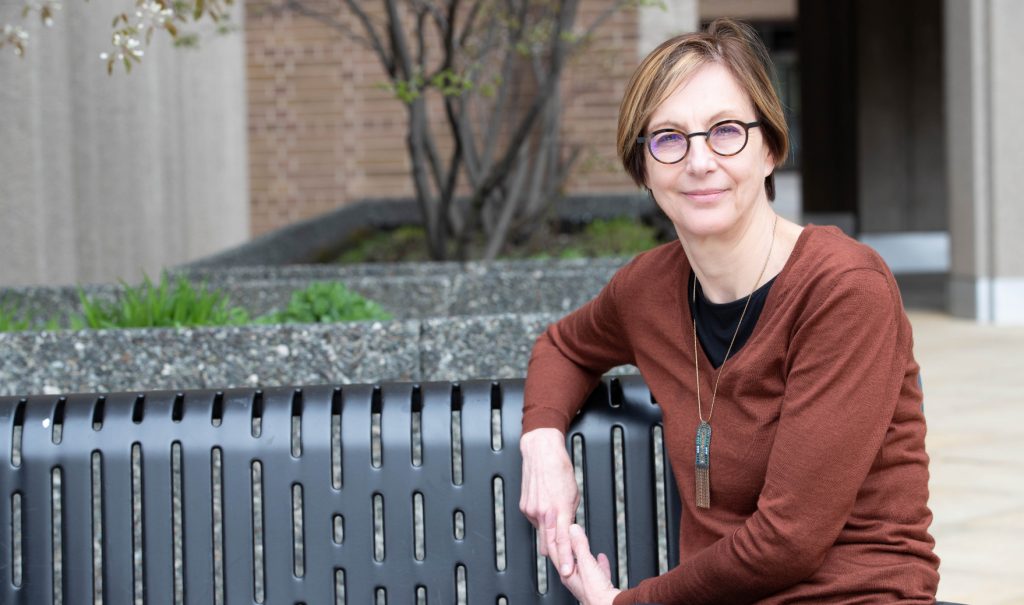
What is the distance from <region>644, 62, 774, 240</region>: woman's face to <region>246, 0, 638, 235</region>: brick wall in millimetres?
8861

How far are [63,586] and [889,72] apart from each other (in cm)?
1739

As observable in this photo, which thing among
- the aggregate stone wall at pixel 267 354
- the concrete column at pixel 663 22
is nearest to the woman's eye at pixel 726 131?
the aggregate stone wall at pixel 267 354

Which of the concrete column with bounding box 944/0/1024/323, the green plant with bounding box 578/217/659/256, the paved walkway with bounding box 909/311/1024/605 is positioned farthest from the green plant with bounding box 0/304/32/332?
the concrete column with bounding box 944/0/1024/323

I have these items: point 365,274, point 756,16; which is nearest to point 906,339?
point 365,274

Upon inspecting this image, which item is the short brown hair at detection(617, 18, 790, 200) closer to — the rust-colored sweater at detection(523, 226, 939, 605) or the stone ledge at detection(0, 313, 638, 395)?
the rust-colored sweater at detection(523, 226, 939, 605)

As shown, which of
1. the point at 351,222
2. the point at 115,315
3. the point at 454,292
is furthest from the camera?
the point at 351,222

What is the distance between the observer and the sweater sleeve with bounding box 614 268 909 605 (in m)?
1.83

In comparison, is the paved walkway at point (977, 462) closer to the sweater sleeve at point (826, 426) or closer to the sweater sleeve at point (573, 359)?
the sweater sleeve at point (573, 359)

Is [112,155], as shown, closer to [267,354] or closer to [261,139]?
[261,139]

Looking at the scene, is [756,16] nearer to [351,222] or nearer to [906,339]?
[351,222]

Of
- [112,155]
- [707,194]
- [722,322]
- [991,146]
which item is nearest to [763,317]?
[722,322]

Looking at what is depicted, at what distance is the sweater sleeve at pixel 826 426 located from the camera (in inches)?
71.9

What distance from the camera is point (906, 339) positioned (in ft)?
6.30

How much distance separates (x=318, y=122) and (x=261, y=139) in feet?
2.05
